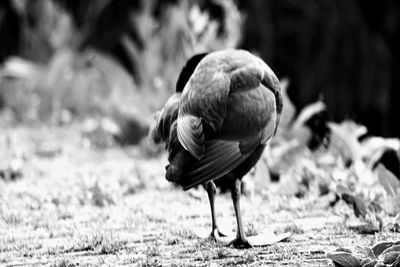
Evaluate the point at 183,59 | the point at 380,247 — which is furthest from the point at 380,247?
the point at 183,59

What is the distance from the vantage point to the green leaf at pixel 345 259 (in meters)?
3.08

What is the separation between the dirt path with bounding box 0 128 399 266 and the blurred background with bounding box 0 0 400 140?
5.07ft

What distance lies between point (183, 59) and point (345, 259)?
179 inches

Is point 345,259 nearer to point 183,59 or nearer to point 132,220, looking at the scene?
point 132,220

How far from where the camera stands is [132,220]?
4.59 metres

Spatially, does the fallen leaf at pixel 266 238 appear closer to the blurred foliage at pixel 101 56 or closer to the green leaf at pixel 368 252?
the green leaf at pixel 368 252

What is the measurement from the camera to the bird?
11.7 feet

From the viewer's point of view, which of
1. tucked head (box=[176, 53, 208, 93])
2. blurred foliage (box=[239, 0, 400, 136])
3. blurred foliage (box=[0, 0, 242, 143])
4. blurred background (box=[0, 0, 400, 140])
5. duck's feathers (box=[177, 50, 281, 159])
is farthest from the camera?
blurred foliage (box=[239, 0, 400, 136])

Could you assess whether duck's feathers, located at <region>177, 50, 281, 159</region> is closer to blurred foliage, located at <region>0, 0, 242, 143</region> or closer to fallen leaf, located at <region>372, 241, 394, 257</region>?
fallen leaf, located at <region>372, 241, 394, 257</region>

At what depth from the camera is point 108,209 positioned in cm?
496

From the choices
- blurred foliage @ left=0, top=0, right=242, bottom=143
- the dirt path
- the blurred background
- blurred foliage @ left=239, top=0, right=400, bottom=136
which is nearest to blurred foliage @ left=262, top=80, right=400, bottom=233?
the dirt path

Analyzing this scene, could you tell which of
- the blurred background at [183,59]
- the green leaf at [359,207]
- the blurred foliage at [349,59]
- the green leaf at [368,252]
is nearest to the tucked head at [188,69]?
the green leaf at [359,207]

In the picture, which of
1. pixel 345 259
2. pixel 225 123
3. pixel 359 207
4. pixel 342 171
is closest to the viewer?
pixel 345 259

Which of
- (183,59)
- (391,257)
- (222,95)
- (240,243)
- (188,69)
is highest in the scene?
(183,59)
